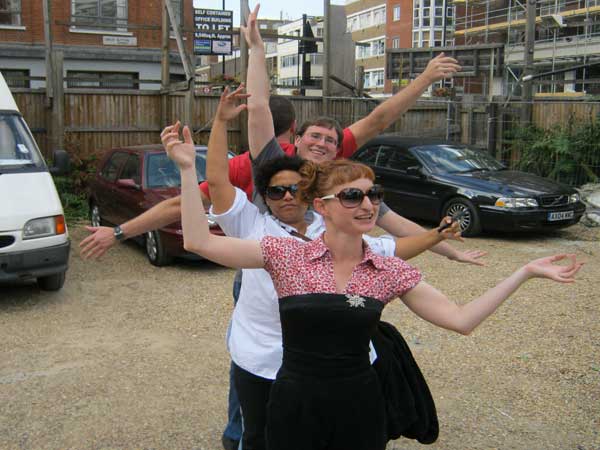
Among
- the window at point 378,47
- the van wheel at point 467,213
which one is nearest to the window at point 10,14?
the van wheel at point 467,213

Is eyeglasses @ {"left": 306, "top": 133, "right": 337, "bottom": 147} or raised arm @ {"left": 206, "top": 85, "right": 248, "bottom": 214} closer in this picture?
raised arm @ {"left": 206, "top": 85, "right": 248, "bottom": 214}

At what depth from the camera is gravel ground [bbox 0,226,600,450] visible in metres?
4.34

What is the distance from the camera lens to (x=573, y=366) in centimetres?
551

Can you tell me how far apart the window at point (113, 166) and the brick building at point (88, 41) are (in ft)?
38.7

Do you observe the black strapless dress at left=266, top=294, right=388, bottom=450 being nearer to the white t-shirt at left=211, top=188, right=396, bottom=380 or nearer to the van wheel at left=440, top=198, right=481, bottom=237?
the white t-shirt at left=211, top=188, right=396, bottom=380

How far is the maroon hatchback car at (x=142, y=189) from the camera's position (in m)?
8.68

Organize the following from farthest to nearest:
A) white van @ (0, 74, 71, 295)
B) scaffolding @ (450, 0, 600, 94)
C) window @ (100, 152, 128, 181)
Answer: scaffolding @ (450, 0, 600, 94) → window @ (100, 152, 128, 181) → white van @ (0, 74, 71, 295)

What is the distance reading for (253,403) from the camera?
2.75 metres

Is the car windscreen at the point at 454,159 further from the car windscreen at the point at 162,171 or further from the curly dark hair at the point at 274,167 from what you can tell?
the curly dark hair at the point at 274,167

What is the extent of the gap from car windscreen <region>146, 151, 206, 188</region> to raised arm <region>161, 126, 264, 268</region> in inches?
267

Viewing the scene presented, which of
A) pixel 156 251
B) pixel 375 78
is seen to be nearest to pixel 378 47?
pixel 375 78

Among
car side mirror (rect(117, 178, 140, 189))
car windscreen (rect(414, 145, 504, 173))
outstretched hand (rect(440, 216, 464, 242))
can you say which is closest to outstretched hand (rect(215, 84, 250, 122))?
outstretched hand (rect(440, 216, 464, 242))

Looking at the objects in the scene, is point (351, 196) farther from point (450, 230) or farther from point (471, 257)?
point (471, 257)

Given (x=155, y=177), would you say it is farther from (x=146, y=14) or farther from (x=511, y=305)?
(x=146, y=14)
